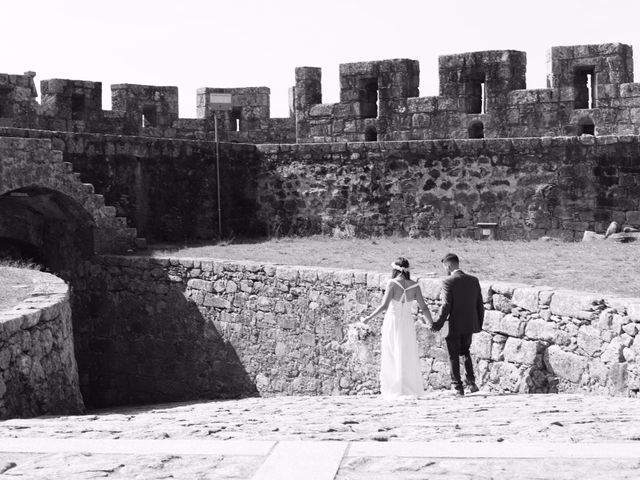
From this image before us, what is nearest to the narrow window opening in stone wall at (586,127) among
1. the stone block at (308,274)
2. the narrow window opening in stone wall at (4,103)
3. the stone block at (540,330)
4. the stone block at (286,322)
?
the stone block at (308,274)

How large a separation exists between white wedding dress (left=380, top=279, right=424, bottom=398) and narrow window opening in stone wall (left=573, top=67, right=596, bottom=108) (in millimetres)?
12135

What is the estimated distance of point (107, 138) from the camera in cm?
1973

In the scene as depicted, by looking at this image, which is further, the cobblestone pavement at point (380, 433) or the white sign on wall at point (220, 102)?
the white sign on wall at point (220, 102)

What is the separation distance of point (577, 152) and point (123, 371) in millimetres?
8335

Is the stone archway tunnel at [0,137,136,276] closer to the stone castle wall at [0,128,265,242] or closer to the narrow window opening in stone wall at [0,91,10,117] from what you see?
the stone castle wall at [0,128,265,242]

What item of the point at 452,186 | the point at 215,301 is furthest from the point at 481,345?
the point at 452,186

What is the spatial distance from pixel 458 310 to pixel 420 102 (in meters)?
12.3

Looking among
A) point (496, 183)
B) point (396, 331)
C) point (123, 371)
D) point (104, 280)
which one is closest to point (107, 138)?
point (104, 280)

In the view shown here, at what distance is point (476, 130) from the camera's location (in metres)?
22.8

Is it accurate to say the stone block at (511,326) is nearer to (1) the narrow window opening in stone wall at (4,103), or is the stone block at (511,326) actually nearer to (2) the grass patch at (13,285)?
(2) the grass patch at (13,285)

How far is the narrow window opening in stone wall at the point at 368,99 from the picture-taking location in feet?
76.3

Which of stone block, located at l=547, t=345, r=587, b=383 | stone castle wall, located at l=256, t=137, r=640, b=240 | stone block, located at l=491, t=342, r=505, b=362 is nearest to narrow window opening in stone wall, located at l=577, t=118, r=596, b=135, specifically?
stone castle wall, located at l=256, t=137, r=640, b=240

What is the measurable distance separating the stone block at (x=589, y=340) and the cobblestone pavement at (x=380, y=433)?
1.55 feet

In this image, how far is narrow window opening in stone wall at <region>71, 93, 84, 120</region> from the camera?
2331cm
